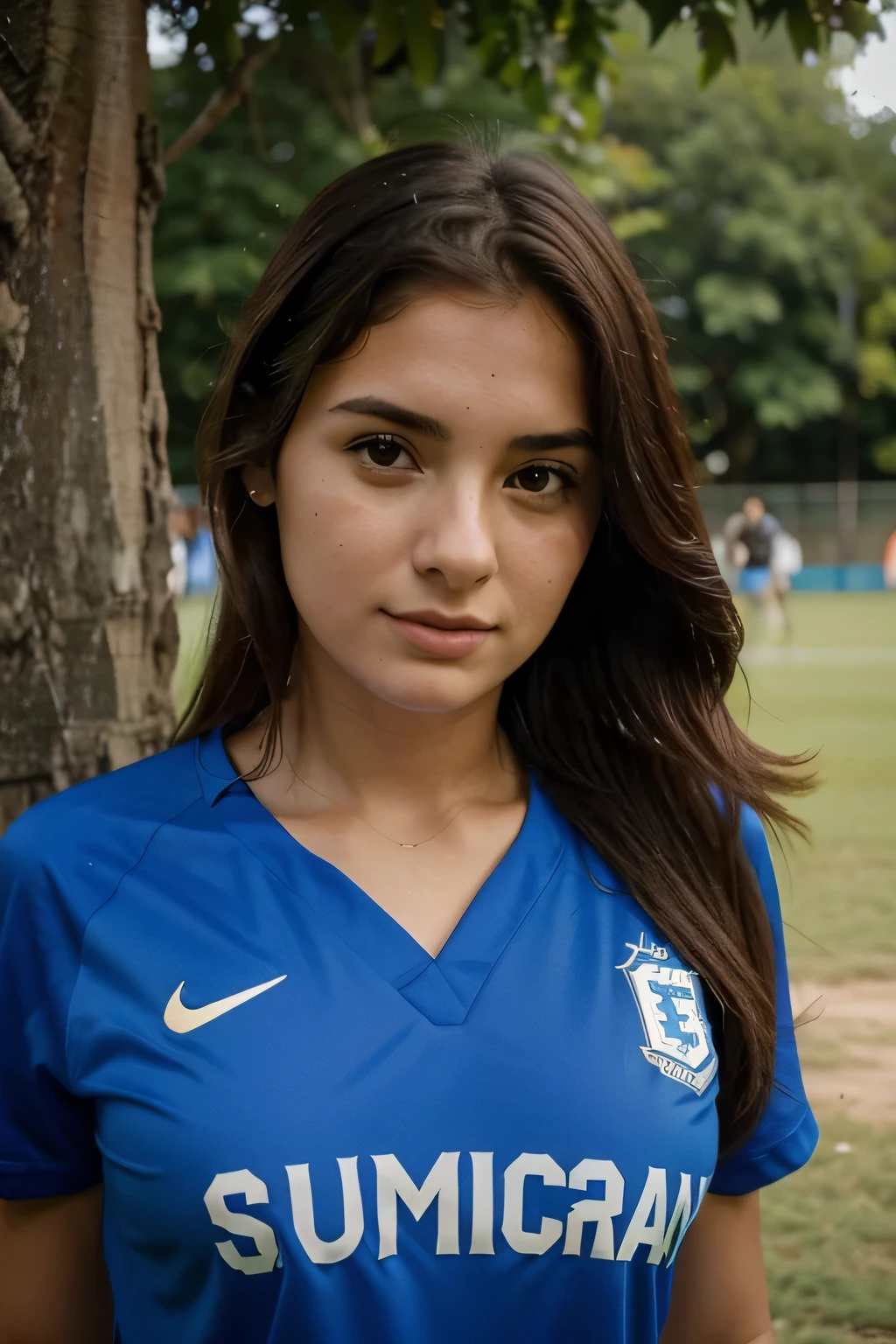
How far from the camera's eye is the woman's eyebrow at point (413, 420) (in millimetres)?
1234

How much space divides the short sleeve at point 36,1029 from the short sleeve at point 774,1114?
2.23 feet

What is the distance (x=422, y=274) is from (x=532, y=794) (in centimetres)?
56

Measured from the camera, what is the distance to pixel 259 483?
1.39 m

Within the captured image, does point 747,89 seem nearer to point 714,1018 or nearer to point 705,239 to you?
point 705,239

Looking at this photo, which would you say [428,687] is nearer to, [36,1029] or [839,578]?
[36,1029]

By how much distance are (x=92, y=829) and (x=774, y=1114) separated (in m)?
0.78

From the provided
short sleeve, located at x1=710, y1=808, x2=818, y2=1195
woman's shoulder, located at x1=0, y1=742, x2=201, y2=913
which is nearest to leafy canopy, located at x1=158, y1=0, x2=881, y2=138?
woman's shoulder, located at x1=0, y1=742, x2=201, y2=913

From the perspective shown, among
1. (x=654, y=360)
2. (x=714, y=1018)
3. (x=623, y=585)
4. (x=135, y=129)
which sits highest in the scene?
(x=135, y=129)

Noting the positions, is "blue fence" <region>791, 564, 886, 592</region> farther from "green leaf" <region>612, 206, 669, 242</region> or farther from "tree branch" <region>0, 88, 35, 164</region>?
"tree branch" <region>0, 88, 35, 164</region>

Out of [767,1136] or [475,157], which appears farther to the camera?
[767,1136]

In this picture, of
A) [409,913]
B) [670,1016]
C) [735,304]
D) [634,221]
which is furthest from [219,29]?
[735,304]

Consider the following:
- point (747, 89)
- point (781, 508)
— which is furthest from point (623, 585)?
point (747, 89)

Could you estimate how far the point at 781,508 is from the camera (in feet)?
84.4

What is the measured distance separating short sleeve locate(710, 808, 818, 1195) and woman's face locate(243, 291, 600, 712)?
400 millimetres
